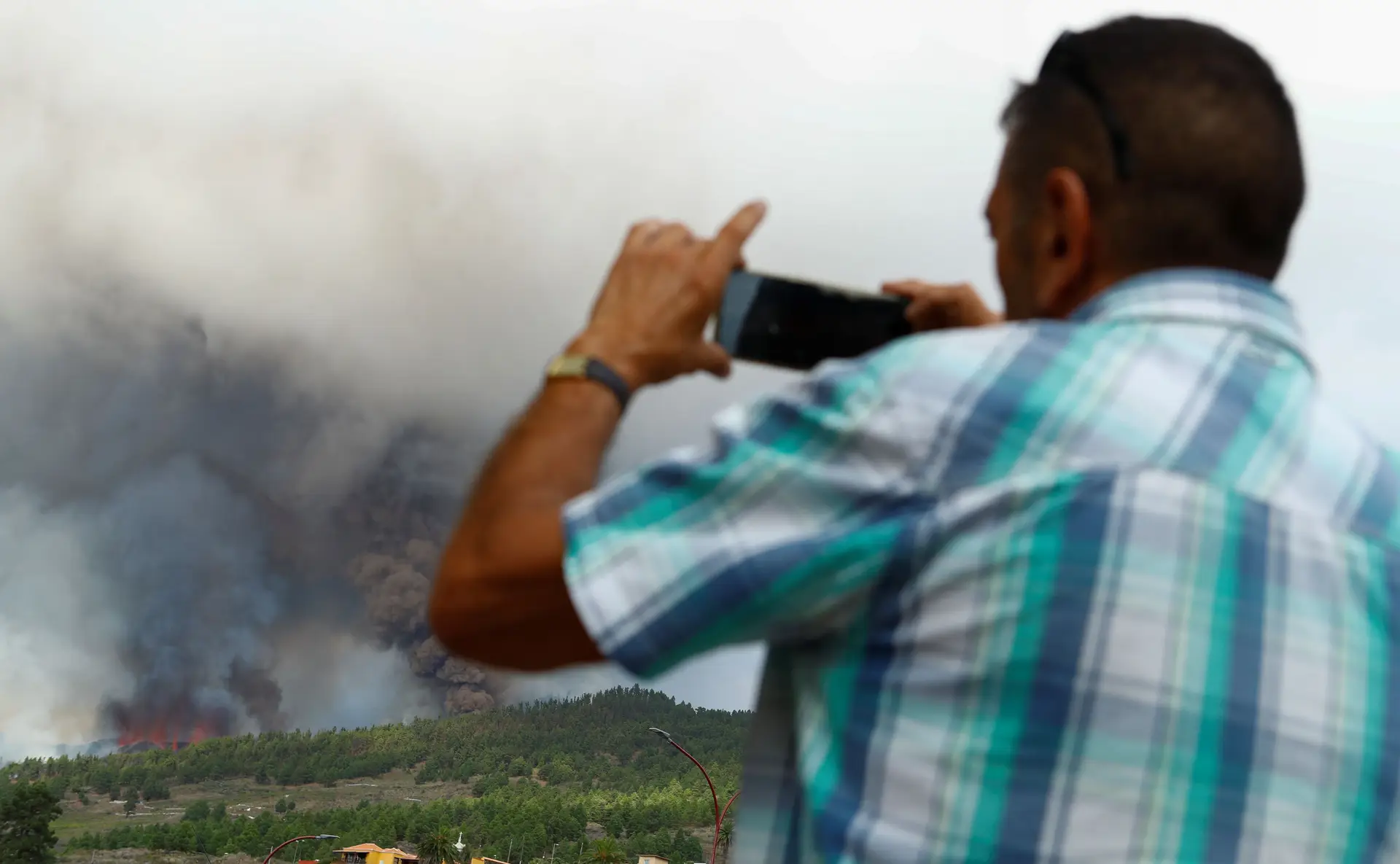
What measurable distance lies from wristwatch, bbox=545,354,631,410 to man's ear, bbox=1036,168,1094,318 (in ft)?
1.35

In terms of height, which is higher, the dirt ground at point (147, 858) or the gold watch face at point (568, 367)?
the gold watch face at point (568, 367)

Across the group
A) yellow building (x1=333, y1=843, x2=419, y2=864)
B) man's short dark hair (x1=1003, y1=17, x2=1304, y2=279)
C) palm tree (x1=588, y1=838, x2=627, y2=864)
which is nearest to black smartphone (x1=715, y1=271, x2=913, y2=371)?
man's short dark hair (x1=1003, y1=17, x2=1304, y2=279)

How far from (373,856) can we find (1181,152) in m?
97.1

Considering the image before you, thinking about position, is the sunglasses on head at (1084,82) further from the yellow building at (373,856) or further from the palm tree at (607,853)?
the palm tree at (607,853)

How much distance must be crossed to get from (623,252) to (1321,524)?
2.29 ft

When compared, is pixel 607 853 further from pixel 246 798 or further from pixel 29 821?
pixel 246 798

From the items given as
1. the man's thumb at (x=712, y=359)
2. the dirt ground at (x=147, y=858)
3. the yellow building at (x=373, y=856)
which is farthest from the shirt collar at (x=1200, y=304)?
the dirt ground at (x=147, y=858)

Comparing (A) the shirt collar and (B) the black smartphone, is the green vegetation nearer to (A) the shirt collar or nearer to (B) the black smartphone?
(B) the black smartphone

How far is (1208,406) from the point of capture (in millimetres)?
1112

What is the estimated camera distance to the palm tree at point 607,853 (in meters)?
101

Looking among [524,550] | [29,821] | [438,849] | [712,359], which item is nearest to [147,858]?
[438,849]

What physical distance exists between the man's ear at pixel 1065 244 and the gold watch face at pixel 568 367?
442 mm

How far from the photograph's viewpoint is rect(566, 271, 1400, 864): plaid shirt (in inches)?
40.6

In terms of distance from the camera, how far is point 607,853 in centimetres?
10212
